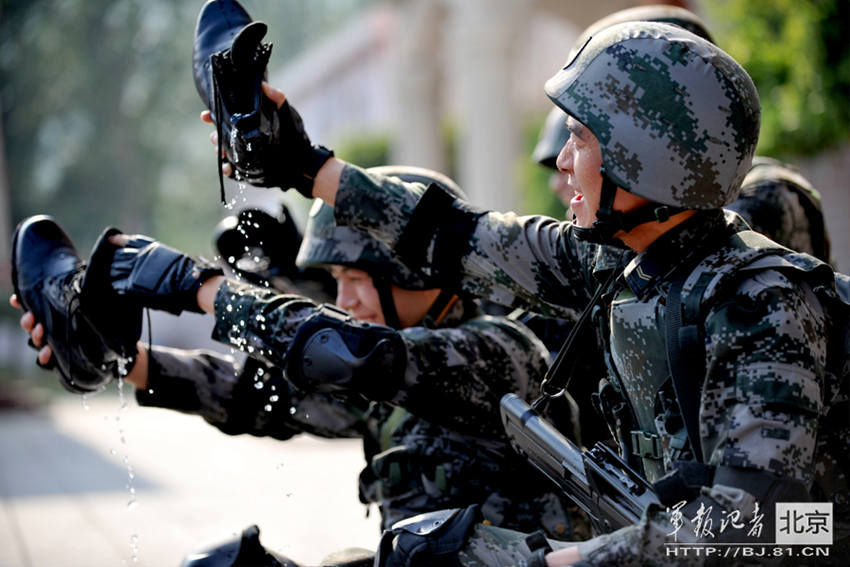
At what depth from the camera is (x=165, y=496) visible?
320 inches

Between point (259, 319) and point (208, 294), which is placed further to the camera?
point (208, 294)

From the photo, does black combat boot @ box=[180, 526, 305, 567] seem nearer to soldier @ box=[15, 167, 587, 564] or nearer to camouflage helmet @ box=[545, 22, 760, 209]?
soldier @ box=[15, 167, 587, 564]

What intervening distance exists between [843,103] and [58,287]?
17.8 ft

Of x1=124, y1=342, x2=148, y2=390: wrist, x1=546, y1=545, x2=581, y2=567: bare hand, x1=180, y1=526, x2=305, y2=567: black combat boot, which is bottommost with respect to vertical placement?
x1=180, y1=526, x2=305, y2=567: black combat boot

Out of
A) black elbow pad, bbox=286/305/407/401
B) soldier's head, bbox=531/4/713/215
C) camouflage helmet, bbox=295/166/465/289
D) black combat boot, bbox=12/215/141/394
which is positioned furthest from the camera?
soldier's head, bbox=531/4/713/215

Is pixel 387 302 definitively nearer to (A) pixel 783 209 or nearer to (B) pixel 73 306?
(B) pixel 73 306

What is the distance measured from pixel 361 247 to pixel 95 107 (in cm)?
3987

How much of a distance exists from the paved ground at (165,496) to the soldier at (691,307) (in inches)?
67.4

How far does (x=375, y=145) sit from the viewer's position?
19969 millimetres

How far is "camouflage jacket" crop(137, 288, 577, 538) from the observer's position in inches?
105

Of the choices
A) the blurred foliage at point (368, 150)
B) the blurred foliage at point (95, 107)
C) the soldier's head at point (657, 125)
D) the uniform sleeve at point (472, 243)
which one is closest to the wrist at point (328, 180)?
the uniform sleeve at point (472, 243)

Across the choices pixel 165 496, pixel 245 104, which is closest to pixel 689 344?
pixel 245 104

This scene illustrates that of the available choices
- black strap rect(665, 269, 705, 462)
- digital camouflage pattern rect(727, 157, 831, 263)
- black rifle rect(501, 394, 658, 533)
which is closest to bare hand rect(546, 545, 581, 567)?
black rifle rect(501, 394, 658, 533)

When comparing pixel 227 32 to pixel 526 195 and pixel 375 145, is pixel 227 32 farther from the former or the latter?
pixel 375 145
